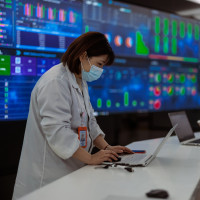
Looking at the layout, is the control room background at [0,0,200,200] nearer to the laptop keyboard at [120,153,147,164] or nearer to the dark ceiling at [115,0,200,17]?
the dark ceiling at [115,0,200,17]

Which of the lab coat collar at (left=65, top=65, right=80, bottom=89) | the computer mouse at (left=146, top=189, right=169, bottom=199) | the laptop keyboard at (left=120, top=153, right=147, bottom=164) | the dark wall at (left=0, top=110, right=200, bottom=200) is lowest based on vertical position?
the dark wall at (left=0, top=110, right=200, bottom=200)

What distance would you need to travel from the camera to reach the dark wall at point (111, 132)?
2.60m

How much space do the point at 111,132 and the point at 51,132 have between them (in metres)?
1.90

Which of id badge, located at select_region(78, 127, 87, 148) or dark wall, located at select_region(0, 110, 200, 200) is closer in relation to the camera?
id badge, located at select_region(78, 127, 87, 148)

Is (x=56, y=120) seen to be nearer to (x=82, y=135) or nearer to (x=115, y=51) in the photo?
(x=82, y=135)

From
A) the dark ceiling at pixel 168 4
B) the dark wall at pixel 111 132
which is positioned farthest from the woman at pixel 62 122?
the dark ceiling at pixel 168 4

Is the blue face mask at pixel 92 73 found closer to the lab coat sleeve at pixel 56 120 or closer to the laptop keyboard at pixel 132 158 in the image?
the lab coat sleeve at pixel 56 120

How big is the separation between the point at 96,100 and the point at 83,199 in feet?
7.14

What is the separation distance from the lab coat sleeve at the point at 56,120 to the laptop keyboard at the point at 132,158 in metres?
0.31

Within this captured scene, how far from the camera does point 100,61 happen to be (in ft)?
6.07

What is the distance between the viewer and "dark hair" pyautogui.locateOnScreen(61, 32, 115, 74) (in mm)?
1751

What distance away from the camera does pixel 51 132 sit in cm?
158

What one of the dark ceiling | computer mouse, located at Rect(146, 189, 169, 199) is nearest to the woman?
computer mouse, located at Rect(146, 189, 169, 199)

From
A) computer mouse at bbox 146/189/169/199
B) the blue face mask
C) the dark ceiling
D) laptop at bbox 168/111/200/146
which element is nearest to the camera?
computer mouse at bbox 146/189/169/199
